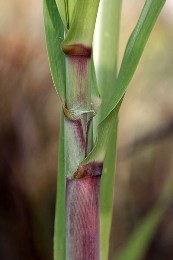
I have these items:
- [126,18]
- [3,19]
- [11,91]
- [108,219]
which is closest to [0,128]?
[11,91]

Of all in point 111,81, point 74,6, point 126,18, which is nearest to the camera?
point 74,6

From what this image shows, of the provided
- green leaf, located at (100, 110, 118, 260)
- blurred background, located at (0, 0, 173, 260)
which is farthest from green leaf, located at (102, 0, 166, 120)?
blurred background, located at (0, 0, 173, 260)

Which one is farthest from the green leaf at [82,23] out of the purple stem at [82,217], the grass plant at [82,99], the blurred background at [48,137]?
the blurred background at [48,137]

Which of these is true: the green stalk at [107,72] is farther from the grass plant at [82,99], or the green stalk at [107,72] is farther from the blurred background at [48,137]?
the blurred background at [48,137]

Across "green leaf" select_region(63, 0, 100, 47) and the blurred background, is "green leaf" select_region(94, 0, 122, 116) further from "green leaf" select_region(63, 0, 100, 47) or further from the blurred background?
the blurred background

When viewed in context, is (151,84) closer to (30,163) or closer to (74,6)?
(30,163)

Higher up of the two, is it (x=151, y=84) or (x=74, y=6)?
(x=74, y=6)

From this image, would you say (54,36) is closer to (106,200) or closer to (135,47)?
(135,47)
